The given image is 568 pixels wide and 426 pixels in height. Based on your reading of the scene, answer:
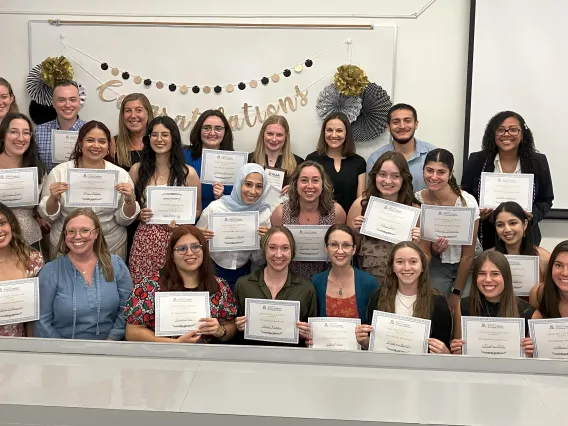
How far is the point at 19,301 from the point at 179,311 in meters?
0.68

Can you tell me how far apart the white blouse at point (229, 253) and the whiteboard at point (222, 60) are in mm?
1055

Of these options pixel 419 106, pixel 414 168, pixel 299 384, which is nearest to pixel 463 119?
pixel 419 106

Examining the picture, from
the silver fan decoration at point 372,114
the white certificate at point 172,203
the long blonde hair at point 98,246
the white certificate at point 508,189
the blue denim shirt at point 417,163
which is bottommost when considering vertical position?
the long blonde hair at point 98,246

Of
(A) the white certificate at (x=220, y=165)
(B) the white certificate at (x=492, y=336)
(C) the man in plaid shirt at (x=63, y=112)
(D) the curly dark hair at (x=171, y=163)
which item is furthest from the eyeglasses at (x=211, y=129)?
(B) the white certificate at (x=492, y=336)

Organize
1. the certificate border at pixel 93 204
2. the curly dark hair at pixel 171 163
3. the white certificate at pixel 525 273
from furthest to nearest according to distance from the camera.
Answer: the curly dark hair at pixel 171 163, the certificate border at pixel 93 204, the white certificate at pixel 525 273

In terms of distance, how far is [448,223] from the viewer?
3.06 metres

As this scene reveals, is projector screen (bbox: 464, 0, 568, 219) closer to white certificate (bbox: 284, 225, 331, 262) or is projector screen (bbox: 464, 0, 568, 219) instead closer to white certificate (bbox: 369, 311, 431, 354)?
white certificate (bbox: 284, 225, 331, 262)

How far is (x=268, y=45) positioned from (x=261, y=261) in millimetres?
1636

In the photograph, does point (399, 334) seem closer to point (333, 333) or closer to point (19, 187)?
point (333, 333)

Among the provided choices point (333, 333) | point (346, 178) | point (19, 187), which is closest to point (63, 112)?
point (19, 187)

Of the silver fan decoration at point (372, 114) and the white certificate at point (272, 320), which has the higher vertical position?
the silver fan decoration at point (372, 114)

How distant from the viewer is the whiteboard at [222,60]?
13.5 feet

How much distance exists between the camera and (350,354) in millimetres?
1851

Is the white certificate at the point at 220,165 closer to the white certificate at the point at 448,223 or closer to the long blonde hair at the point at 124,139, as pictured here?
the long blonde hair at the point at 124,139
